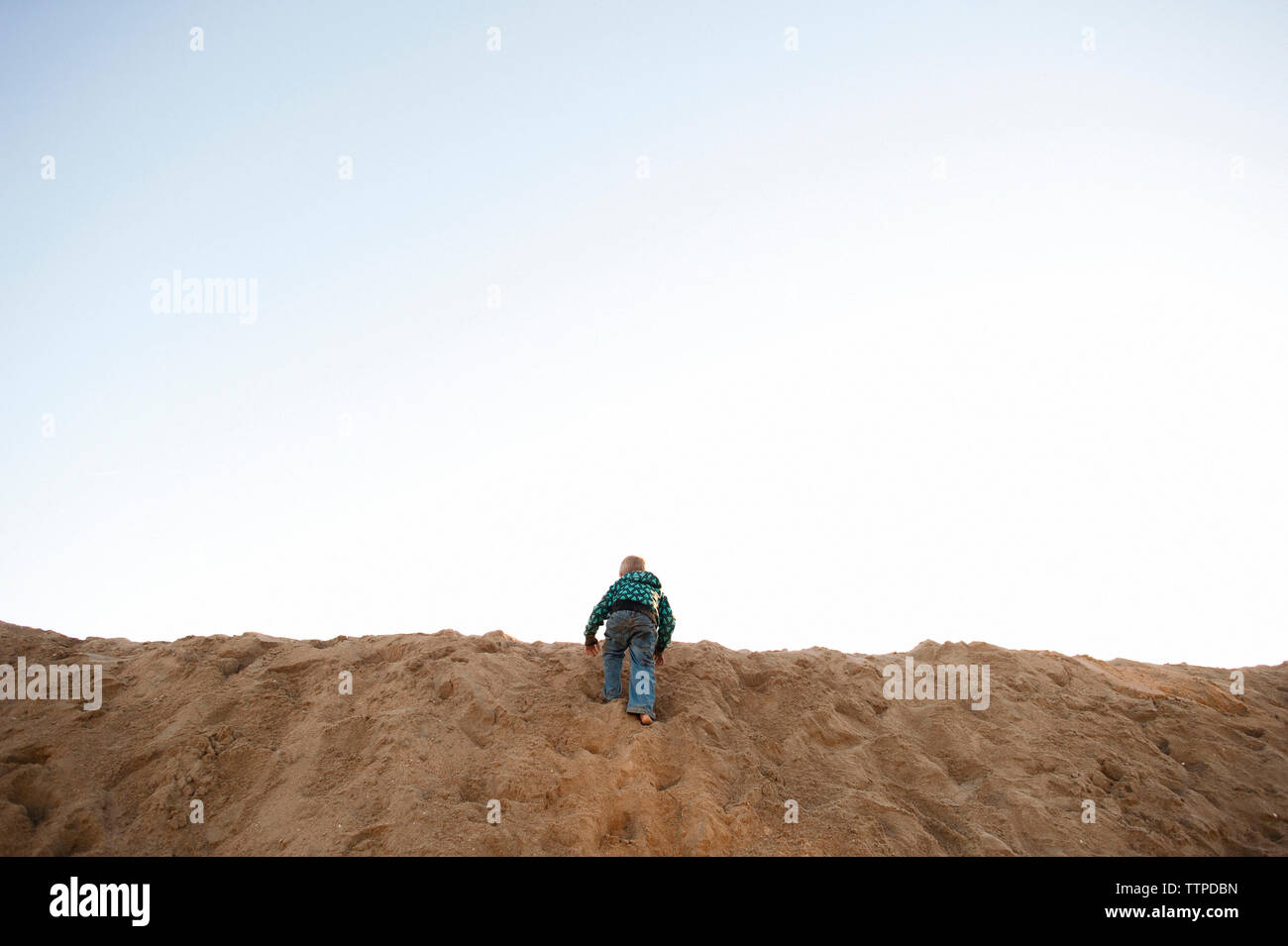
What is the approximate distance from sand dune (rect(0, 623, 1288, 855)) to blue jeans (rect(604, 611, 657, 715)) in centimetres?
22

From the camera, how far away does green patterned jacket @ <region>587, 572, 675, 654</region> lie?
22.1 feet

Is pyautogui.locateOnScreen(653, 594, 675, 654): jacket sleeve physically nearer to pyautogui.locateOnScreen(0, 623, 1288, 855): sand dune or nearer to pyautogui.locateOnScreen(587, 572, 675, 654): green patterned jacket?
pyautogui.locateOnScreen(587, 572, 675, 654): green patterned jacket

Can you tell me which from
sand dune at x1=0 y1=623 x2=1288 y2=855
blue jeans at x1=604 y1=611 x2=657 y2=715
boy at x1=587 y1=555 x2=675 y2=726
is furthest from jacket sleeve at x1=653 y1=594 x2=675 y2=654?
sand dune at x1=0 y1=623 x2=1288 y2=855

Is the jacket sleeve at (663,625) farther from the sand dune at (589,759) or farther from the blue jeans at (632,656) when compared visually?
the sand dune at (589,759)

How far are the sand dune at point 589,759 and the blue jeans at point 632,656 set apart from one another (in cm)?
22

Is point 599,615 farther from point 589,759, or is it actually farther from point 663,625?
point 589,759

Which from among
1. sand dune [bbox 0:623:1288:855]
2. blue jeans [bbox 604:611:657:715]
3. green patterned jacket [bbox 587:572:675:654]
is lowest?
sand dune [bbox 0:623:1288:855]

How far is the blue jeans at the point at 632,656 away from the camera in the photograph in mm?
6414

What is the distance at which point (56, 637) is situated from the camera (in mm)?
7590

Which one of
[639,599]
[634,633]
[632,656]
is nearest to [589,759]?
[632,656]

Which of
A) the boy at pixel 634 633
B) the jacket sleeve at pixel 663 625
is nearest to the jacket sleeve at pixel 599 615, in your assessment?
the boy at pixel 634 633
